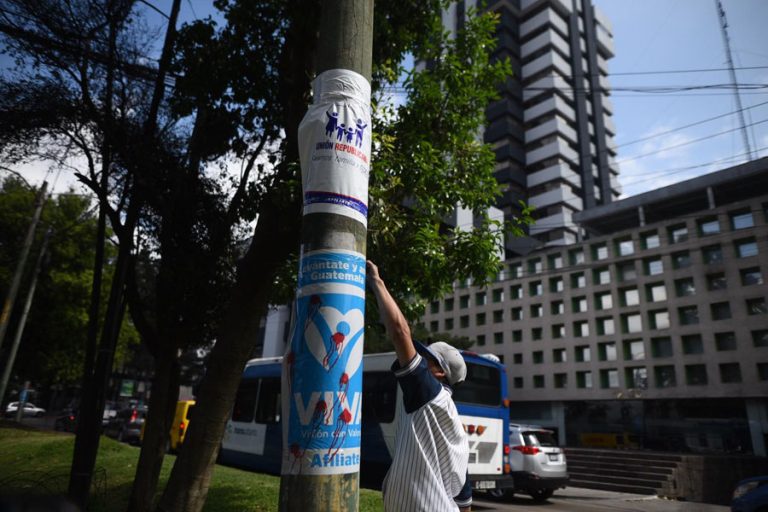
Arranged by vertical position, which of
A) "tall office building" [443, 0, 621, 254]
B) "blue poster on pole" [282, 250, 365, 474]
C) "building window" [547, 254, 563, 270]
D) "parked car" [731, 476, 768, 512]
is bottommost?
"parked car" [731, 476, 768, 512]

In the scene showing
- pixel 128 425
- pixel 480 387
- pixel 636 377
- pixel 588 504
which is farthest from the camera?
pixel 636 377

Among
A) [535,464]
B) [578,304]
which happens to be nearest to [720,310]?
[578,304]

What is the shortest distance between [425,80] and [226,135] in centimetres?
381

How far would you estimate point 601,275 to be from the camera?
47438mm

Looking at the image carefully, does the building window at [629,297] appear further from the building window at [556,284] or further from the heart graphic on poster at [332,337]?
the heart graphic on poster at [332,337]

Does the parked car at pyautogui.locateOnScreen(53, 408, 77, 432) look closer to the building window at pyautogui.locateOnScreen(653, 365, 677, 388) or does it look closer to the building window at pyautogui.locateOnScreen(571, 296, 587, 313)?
the building window at pyautogui.locateOnScreen(571, 296, 587, 313)

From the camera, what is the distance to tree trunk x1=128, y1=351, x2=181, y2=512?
679cm

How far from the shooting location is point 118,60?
834cm

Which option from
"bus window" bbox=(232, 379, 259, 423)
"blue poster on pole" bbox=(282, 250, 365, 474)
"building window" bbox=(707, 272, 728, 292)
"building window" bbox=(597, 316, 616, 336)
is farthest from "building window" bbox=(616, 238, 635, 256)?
"blue poster on pole" bbox=(282, 250, 365, 474)

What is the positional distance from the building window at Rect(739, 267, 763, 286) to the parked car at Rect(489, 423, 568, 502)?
33580 mm

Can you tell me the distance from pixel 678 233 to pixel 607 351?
1177cm

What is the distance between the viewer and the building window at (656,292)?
142 ft

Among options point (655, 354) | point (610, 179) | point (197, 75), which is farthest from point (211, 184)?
point (610, 179)

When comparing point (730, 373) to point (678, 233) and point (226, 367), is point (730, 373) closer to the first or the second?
point (678, 233)
